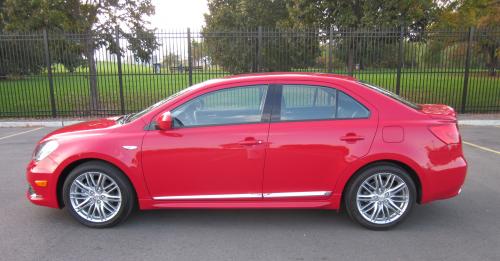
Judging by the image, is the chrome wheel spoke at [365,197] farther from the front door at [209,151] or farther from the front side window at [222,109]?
the front side window at [222,109]

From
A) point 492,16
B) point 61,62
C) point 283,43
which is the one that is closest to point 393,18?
point 492,16

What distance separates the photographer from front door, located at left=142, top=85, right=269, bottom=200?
383cm

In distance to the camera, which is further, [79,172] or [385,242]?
[79,172]

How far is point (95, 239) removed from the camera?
381cm

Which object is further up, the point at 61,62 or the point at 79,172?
the point at 61,62

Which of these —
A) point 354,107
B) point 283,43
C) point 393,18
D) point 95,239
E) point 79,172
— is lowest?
point 95,239

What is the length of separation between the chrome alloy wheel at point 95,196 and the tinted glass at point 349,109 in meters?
2.36

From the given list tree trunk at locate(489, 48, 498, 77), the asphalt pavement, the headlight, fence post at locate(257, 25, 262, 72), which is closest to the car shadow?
the asphalt pavement

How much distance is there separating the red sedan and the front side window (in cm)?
1

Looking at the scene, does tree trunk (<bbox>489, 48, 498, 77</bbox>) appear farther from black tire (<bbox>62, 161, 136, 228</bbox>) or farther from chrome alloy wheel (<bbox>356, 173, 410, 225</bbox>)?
black tire (<bbox>62, 161, 136, 228</bbox>)

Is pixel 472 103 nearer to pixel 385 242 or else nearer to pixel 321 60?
pixel 321 60

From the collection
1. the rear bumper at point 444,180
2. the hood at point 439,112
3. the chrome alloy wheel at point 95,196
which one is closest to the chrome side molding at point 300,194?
the rear bumper at point 444,180

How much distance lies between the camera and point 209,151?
3840 mm

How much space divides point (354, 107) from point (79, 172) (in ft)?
9.24
